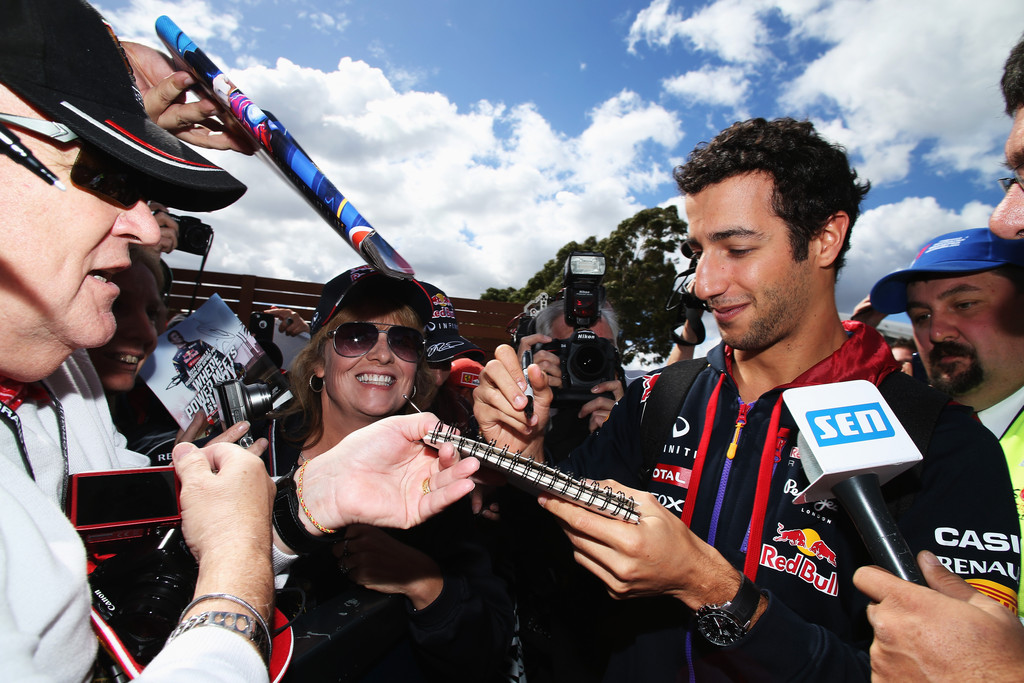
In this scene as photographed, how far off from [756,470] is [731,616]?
640mm

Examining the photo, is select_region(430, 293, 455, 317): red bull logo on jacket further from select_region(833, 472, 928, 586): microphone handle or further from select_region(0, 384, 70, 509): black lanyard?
select_region(833, 472, 928, 586): microphone handle

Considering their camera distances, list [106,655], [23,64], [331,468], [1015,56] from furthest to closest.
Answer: [1015,56]
[331,468]
[106,655]
[23,64]

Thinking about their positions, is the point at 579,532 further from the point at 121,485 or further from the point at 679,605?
the point at 121,485

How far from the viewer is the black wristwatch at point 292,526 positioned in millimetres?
1597

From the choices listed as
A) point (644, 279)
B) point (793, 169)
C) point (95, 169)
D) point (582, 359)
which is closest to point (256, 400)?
point (95, 169)

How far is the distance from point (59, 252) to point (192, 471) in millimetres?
599

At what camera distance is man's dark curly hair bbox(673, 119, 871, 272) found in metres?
2.11

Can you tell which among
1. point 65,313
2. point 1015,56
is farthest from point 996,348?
point 65,313

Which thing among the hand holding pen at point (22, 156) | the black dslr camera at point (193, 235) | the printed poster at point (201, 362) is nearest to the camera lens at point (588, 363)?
the printed poster at point (201, 362)

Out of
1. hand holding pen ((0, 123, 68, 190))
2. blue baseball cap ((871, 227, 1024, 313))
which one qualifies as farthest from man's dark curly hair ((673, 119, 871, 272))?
hand holding pen ((0, 123, 68, 190))

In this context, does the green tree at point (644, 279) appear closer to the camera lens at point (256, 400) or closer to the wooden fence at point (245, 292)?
the wooden fence at point (245, 292)

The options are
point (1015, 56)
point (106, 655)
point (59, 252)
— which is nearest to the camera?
point (59, 252)

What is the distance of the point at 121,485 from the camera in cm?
124

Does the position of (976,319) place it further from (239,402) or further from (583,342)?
(239,402)
